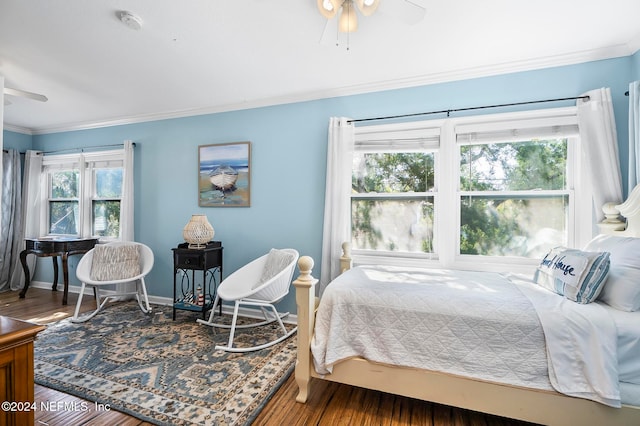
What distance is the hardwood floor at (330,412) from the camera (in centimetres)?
167

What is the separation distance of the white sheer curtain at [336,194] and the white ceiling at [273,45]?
19.3 inches

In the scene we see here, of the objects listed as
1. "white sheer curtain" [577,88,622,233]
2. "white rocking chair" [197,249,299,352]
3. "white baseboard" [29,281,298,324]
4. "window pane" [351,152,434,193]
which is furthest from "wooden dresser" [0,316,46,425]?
"white sheer curtain" [577,88,622,233]

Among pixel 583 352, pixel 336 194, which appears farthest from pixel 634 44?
pixel 336 194

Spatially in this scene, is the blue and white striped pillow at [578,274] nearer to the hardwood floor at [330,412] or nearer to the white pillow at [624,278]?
the white pillow at [624,278]

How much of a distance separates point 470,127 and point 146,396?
3.22 meters

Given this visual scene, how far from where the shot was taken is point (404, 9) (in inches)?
60.8

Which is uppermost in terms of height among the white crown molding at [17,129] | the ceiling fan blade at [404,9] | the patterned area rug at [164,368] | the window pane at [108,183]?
the white crown molding at [17,129]

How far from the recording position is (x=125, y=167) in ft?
12.7

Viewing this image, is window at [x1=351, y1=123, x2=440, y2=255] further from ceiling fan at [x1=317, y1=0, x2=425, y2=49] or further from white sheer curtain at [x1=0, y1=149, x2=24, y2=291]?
white sheer curtain at [x1=0, y1=149, x2=24, y2=291]

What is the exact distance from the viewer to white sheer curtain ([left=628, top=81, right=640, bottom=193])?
2043 mm

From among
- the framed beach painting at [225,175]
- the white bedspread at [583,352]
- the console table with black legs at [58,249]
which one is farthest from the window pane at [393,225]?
the console table with black legs at [58,249]

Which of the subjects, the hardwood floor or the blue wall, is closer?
the hardwood floor

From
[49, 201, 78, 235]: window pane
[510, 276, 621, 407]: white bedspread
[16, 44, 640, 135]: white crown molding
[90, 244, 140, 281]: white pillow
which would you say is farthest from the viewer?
[49, 201, 78, 235]: window pane

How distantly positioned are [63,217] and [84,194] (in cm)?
67
